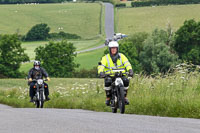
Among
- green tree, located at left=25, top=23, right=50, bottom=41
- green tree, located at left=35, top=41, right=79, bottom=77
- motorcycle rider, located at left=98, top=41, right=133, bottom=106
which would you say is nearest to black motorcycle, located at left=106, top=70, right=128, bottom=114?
motorcycle rider, located at left=98, top=41, right=133, bottom=106

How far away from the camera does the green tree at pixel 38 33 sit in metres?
130

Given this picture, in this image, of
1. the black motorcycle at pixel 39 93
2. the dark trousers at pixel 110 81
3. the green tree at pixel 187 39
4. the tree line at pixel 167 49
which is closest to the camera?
the dark trousers at pixel 110 81

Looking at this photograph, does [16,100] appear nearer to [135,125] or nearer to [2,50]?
[135,125]

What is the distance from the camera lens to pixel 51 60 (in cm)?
10231

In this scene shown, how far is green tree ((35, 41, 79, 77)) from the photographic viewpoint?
100m

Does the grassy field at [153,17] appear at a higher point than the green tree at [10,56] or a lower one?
higher

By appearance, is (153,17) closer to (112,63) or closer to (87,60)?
(87,60)

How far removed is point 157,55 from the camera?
3489 inches

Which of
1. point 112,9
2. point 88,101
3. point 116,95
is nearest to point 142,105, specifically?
point 116,95

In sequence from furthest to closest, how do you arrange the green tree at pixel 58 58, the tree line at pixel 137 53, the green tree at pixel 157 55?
the green tree at pixel 58 58, the tree line at pixel 137 53, the green tree at pixel 157 55

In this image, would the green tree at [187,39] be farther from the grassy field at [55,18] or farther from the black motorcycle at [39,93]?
the black motorcycle at [39,93]

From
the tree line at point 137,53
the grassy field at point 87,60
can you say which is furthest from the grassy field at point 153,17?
the tree line at point 137,53

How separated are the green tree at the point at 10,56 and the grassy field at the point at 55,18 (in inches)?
1038

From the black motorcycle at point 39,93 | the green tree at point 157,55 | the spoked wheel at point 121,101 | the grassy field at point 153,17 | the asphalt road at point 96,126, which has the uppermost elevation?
the asphalt road at point 96,126
